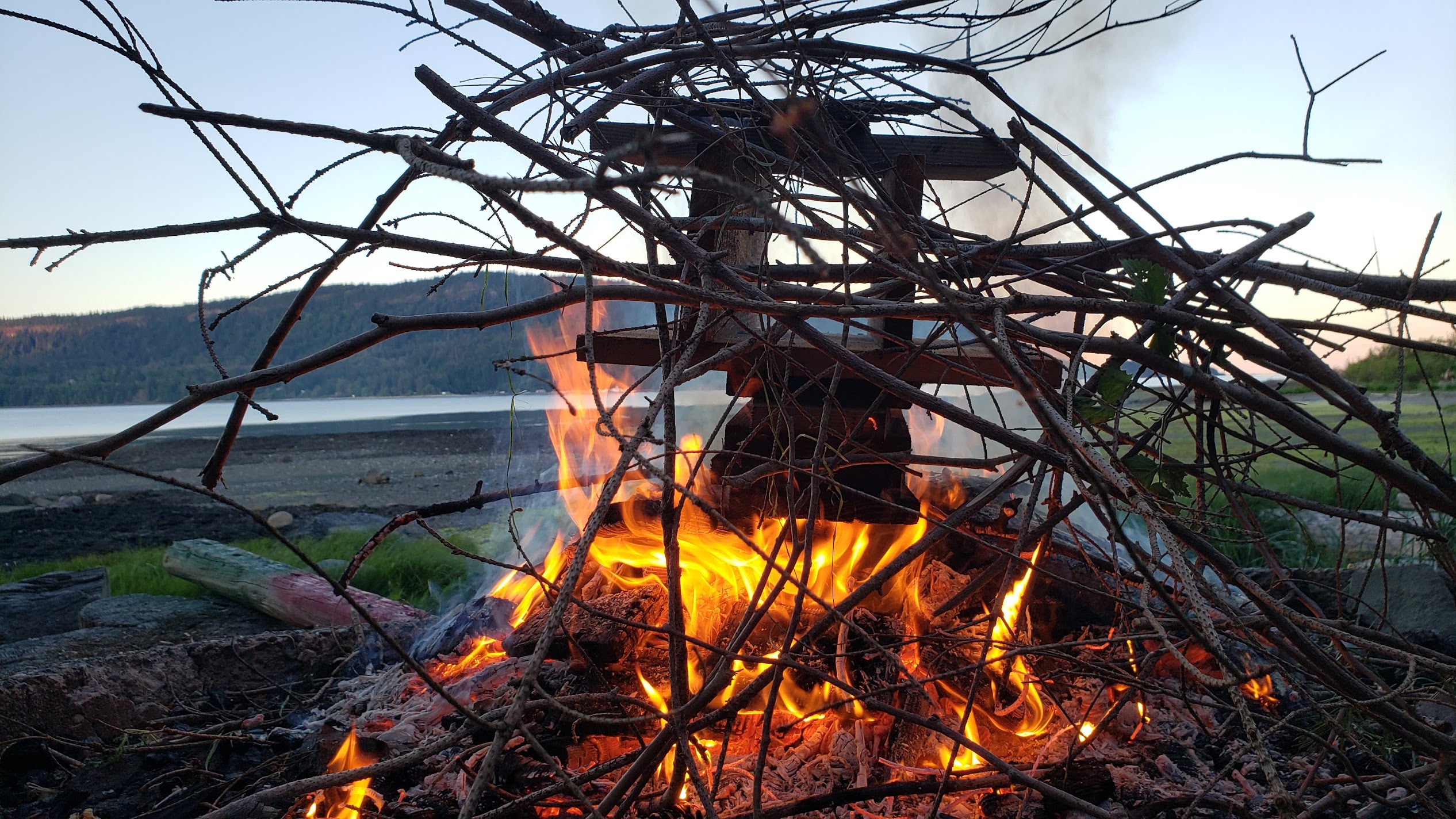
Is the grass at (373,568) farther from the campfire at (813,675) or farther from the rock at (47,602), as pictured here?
the campfire at (813,675)

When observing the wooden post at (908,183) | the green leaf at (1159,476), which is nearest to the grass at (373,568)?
the wooden post at (908,183)

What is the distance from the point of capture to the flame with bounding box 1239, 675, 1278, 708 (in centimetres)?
234

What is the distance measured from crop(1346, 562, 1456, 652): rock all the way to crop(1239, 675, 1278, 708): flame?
53 centimetres

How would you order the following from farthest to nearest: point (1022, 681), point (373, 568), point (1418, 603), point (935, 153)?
point (373, 568), point (1418, 603), point (935, 153), point (1022, 681)

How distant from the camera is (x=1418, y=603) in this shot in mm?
2951

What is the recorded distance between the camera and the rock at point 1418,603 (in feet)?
9.22

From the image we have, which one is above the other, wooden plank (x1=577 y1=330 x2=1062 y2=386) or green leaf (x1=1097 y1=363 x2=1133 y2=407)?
wooden plank (x1=577 y1=330 x2=1062 y2=386)

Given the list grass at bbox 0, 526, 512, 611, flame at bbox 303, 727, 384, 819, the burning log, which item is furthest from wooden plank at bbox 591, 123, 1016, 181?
grass at bbox 0, 526, 512, 611

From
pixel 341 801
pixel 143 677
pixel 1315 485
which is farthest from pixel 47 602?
pixel 1315 485

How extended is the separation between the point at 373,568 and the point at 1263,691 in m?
4.97

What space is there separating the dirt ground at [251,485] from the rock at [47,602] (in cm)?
83

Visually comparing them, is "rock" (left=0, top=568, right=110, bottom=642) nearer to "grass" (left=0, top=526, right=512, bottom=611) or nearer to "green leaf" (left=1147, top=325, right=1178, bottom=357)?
"grass" (left=0, top=526, right=512, bottom=611)

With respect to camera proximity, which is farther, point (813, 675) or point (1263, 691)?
point (1263, 691)

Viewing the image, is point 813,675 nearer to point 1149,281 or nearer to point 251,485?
point 1149,281
